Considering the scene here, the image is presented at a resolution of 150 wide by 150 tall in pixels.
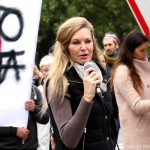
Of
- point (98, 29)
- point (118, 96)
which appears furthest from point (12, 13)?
point (98, 29)

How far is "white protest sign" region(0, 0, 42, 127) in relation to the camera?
5.25m

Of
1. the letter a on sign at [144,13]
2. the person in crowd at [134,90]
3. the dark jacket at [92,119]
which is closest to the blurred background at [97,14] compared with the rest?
the person in crowd at [134,90]

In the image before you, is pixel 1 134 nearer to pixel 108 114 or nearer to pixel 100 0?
pixel 108 114

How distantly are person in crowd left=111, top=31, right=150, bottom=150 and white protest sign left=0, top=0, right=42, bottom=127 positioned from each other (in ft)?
2.59

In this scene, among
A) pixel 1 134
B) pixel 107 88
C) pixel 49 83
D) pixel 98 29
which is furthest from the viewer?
pixel 98 29

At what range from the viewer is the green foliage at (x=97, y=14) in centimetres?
2412

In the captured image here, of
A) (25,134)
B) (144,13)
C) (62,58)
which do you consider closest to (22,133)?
(25,134)

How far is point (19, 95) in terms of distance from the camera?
5250 mm

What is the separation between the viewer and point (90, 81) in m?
3.71

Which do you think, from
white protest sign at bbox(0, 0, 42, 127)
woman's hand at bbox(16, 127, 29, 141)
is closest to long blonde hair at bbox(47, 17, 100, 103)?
white protest sign at bbox(0, 0, 42, 127)

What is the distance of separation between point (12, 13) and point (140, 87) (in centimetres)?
122

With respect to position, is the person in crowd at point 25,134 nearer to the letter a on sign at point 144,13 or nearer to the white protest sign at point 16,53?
the white protest sign at point 16,53

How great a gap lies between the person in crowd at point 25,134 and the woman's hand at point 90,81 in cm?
170

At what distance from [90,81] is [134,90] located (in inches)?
67.3
